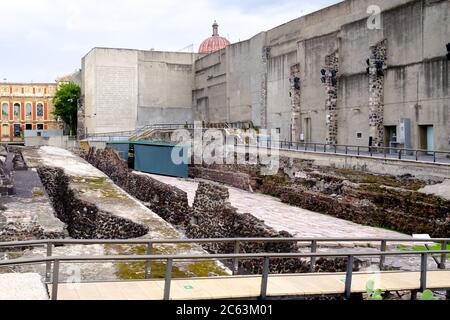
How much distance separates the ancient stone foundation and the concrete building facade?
16699mm

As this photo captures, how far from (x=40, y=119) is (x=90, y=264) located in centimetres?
7253

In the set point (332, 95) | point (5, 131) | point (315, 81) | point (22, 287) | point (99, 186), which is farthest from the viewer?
point (5, 131)

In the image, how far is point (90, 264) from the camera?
988 cm

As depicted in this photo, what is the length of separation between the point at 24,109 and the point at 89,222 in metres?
64.8

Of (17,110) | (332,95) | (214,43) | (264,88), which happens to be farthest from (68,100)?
(332,95)

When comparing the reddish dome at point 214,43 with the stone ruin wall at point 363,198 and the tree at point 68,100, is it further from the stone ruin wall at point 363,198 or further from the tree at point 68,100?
the stone ruin wall at point 363,198

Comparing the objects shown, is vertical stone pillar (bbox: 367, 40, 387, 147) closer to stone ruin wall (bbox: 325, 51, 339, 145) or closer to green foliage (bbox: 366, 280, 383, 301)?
stone ruin wall (bbox: 325, 51, 339, 145)

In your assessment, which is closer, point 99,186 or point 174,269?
point 174,269

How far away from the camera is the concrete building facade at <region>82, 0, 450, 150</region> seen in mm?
27125

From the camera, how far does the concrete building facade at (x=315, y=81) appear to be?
Answer: 27125 millimetres

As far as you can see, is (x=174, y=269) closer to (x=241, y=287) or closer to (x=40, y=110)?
(x=241, y=287)

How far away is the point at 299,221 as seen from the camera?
19047mm

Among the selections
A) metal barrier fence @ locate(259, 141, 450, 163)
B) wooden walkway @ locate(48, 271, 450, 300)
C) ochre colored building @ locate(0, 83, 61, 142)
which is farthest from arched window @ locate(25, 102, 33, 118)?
wooden walkway @ locate(48, 271, 450, 300)

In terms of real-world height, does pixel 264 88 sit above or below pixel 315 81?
above
